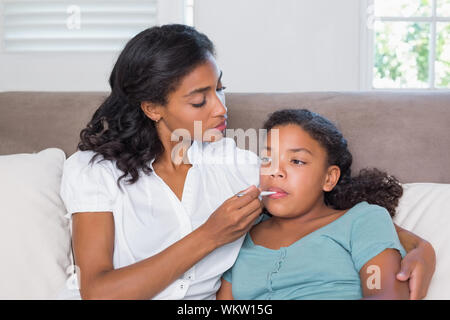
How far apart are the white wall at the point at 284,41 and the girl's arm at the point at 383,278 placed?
175 cm

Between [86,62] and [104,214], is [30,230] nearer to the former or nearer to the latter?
[104,214]

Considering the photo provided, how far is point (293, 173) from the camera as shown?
127 centimetres

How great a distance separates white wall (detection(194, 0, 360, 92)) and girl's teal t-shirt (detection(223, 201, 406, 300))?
62.1 inches

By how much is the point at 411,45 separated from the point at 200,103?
82.5 inches

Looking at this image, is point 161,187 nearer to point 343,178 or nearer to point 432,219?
point 343,178

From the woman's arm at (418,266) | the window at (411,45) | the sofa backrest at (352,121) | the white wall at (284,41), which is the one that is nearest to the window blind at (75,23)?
the white wall at (284,41)

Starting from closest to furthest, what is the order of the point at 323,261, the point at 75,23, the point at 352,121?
the point at 323,261
the point at 352,121
the point at 75,23

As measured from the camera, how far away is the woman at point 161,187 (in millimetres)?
1108

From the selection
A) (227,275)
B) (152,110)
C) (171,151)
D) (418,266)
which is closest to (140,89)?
(152,110)

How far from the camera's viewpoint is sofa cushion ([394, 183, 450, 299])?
1.10 metres

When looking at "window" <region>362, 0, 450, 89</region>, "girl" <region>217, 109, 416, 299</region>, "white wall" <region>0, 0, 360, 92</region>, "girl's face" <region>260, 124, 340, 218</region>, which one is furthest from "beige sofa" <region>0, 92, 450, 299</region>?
"window" <region>362, 0, 450, 89</region>

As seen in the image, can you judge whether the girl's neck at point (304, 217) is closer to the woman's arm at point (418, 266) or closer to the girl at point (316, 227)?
the girl at point (316, 227)

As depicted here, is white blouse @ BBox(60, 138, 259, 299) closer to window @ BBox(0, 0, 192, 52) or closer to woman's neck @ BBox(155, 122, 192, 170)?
woman's neck @ BBox(155, 122, 192, 170)

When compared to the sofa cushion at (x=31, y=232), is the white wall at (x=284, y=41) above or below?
above
